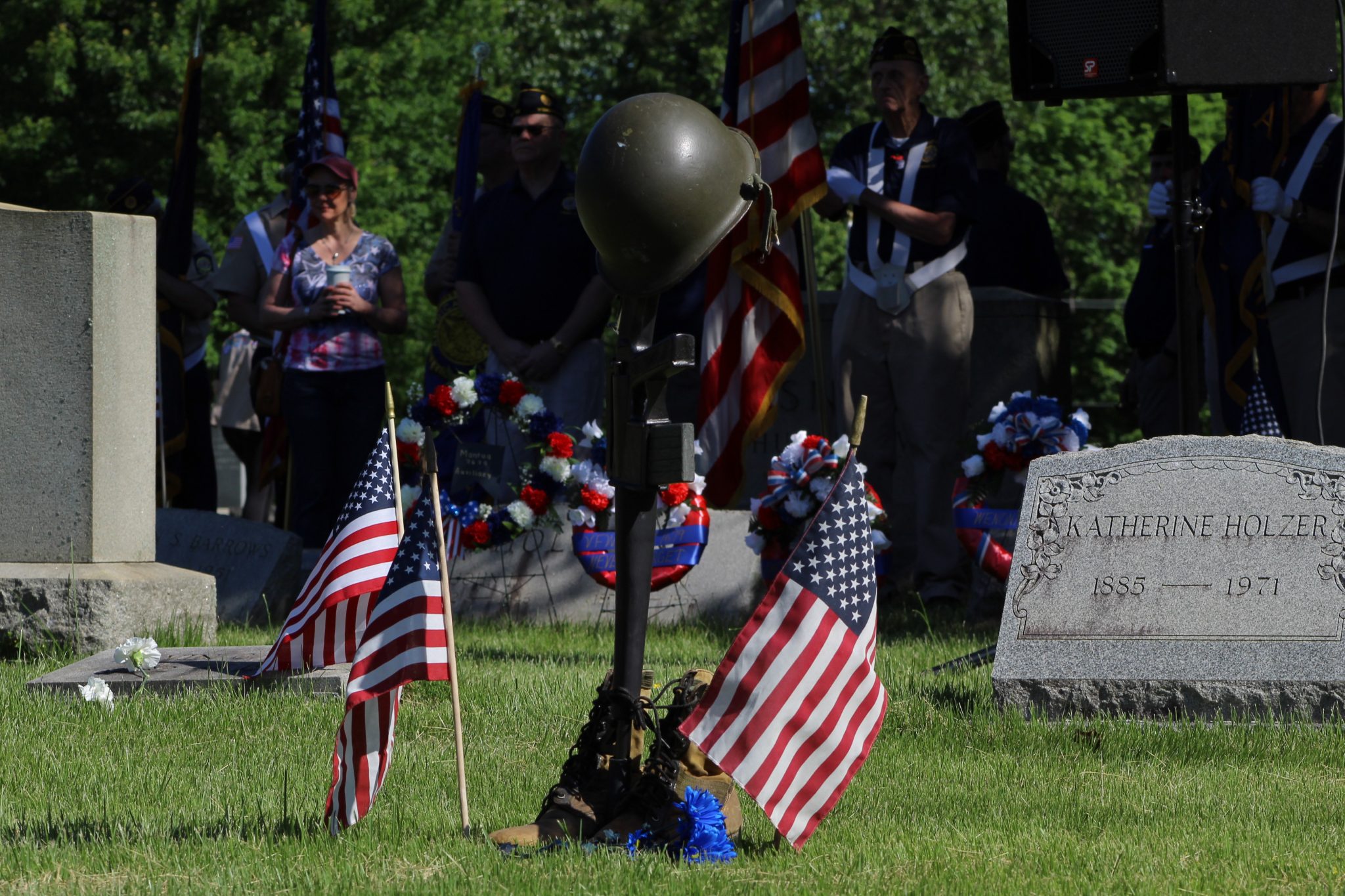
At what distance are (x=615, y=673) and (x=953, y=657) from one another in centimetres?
337

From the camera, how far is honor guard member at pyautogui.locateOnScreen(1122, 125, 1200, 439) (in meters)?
10.8

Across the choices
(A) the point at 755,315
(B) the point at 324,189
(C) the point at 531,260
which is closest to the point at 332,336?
(B) the point at 324,189

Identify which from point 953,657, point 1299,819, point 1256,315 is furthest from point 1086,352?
point 1299,819

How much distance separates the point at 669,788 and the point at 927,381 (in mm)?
5313

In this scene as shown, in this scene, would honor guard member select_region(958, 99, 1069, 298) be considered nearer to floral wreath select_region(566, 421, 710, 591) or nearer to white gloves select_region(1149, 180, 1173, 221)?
white gloves select_region(1149, 180, 1173, 221)

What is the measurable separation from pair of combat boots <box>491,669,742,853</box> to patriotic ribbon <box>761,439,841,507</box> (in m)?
4.04

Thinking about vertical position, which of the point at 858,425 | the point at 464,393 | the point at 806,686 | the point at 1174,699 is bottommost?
the point at 1174,699

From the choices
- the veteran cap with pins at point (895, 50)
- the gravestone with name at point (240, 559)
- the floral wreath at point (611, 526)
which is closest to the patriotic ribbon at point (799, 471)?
the floral wreath at point (611, 526)

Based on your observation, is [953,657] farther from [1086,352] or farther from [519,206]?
[1086,352]

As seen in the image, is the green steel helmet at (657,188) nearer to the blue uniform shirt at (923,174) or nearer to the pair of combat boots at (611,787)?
the pair of combat boots at (611,787)

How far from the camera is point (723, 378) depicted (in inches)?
379

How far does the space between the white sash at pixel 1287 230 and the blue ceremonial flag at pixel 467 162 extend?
5.03 meters

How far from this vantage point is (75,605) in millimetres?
7816

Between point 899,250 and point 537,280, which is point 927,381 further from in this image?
point 537,280
